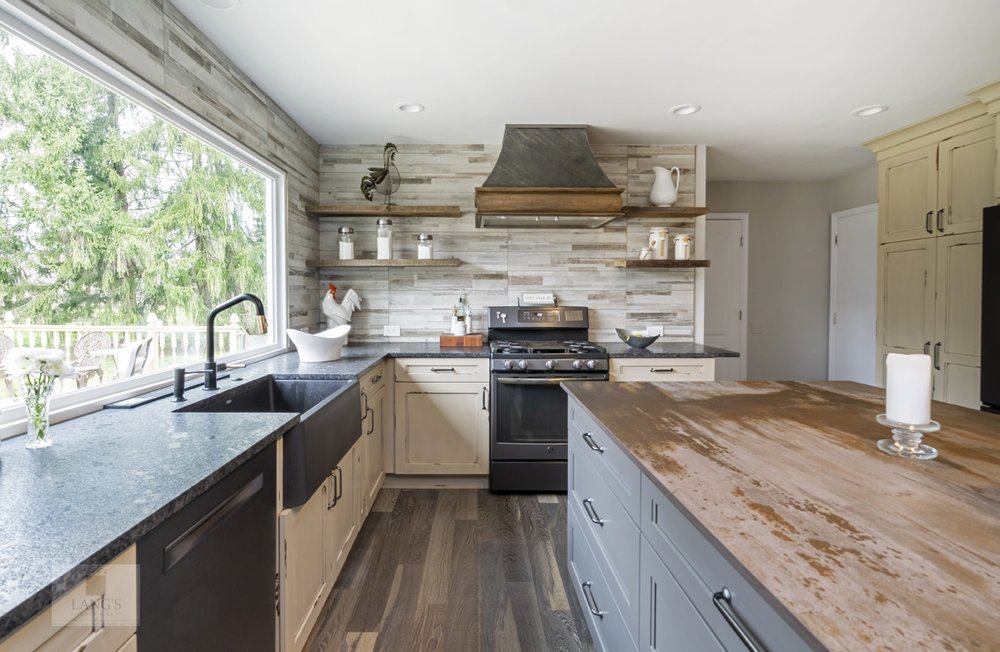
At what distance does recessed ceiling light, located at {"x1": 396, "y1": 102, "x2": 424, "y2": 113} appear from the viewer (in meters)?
2.76

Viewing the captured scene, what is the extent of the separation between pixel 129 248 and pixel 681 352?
114 inches

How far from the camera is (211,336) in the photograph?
177 centimetres

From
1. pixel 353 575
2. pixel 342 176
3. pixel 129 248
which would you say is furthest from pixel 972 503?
pixel 342 176

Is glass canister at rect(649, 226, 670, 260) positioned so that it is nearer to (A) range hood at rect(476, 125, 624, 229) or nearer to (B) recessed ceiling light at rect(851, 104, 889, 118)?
(A) range hood at rect(476, 125, 624, 229)

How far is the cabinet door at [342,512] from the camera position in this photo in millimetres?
1782

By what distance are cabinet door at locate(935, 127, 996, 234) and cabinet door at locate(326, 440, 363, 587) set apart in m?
3.93

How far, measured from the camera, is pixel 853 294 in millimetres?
4309

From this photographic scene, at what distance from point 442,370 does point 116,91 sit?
6.55ft

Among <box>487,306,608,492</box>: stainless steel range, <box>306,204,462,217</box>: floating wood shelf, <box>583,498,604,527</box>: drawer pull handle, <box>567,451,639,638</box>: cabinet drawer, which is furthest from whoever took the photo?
<box>306,204,462,217</box>: floating wood shelf

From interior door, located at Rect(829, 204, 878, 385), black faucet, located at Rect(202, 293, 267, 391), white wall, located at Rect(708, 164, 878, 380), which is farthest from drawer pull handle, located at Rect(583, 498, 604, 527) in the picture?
interior door, located at Rect(829, 204, 878, 385)

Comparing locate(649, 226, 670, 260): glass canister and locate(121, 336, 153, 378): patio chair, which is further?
locate(649, 226, 670, 260): glass canister

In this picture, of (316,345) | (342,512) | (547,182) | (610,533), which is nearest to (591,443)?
(610,533)

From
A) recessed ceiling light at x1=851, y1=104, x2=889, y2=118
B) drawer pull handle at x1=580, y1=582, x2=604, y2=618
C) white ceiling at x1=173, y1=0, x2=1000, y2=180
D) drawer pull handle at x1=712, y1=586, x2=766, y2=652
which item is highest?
recessed ceiling light at x1=851, y1=104, x2=889, y2=118

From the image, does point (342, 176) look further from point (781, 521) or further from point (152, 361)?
point (781, 521)
